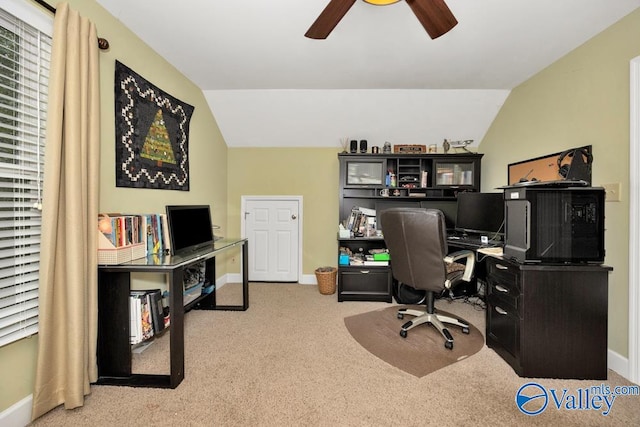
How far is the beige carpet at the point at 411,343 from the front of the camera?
1926 mm

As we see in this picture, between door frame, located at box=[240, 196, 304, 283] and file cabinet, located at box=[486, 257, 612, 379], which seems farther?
door frame, located at box=[240, 196, 304, 283]

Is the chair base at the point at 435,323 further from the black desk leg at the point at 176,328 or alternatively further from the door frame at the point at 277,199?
the door frame at the point at 277,199

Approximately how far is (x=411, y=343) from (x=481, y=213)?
1.74 m

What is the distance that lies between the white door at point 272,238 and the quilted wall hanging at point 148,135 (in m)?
1.23

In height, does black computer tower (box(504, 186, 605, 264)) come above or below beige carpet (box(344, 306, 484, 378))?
above

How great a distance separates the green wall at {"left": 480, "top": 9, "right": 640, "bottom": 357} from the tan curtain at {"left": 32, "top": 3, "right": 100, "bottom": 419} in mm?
3468

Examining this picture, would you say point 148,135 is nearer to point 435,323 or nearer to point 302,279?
point 302,279

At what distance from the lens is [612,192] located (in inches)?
73.5

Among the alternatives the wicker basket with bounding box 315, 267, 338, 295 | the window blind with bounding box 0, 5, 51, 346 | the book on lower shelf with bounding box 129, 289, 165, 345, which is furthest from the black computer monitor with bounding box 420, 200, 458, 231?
the window blind with bounding box 0, 5, 51, 346

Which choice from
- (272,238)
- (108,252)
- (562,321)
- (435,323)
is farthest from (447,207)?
(108,252)

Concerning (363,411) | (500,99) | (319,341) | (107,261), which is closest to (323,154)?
(500,99)

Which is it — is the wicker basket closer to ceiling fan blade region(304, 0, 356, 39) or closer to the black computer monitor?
the black computer monitor

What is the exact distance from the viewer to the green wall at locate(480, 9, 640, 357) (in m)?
1.81

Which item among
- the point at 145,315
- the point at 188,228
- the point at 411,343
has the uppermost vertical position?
the point at 188,228
